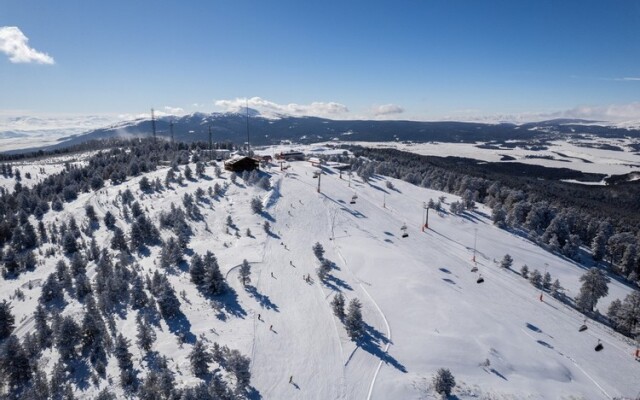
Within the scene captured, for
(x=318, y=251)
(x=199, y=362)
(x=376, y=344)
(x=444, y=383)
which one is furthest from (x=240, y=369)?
(x=318, y=251)

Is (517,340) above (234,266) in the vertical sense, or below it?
below

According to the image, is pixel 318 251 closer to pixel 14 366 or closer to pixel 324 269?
pixel 324 269

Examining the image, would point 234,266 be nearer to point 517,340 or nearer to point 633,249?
point 517,340

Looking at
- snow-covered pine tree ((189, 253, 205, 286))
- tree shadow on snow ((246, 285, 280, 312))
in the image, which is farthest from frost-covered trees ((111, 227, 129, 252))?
tree shadow on snow ((246, 285, 280, 312))

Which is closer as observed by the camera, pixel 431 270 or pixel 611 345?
pixel 611 345

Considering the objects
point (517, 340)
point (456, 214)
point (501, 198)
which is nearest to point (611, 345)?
point (517, 340)

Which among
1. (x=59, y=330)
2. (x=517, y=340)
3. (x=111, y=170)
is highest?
(x=111, y=170)
